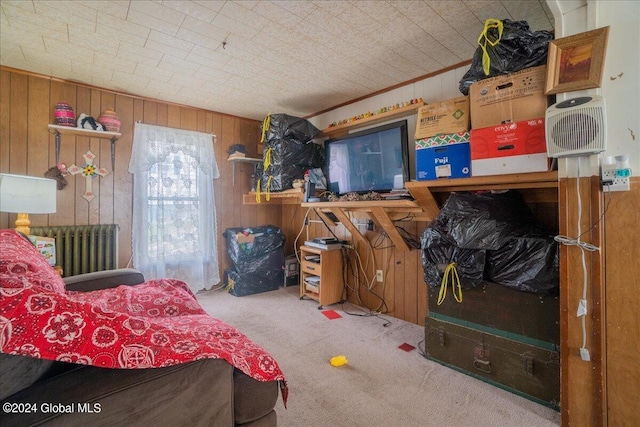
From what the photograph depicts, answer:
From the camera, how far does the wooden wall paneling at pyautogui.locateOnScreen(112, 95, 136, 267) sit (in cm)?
291

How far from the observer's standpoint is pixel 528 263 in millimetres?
1510

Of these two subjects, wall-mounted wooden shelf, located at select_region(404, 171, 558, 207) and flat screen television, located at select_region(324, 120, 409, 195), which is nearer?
wall-mounted wooden shelf, located at select_region(404, 171, 558, 207)

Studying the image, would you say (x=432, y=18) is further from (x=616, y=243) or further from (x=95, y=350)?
(x=95, y=350)

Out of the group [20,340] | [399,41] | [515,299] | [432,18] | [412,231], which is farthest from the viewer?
[412,231]

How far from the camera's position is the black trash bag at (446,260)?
1657mm

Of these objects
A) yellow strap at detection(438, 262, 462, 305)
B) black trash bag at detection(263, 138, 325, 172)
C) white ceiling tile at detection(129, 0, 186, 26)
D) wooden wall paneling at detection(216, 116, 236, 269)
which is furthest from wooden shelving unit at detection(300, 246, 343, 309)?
white ceiling tile at detection(129, 0, 186, 26)

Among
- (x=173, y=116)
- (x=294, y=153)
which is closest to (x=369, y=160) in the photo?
(x=294, y=153)

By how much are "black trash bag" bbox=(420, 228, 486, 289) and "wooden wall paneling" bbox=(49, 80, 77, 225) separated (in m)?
3.14

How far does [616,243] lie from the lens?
1.23 m

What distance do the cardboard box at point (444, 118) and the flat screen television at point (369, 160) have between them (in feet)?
1.26

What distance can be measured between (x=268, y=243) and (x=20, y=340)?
2.90 m

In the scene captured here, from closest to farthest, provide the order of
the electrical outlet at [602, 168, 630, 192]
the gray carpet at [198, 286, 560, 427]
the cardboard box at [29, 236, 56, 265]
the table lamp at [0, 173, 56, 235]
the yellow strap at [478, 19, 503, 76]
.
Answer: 1. the electrical outlet at [602, 168, 630, 192]
2. the gray carpet at [198, 286, 560, 427]
3. the yellow strap at [478, 19, 503, 76]
4. the table lamp at [0, 173, 56, 235]
5. the cardboard box at [29, 236, 56, 265]

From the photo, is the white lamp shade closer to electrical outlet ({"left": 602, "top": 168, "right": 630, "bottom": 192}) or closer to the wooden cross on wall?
the wooden cross on wall

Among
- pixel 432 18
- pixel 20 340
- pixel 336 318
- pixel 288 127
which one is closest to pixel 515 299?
pixel 336 318
